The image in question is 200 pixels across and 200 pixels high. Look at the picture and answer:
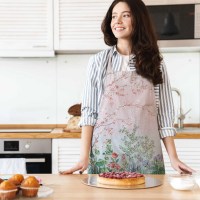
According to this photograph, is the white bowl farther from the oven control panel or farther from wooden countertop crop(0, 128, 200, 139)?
the oven control panel

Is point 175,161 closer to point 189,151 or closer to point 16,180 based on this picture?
point 16,180

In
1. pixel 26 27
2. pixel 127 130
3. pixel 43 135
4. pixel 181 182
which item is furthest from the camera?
pixel 26 27

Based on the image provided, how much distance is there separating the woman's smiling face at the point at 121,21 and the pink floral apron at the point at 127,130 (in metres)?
0.17

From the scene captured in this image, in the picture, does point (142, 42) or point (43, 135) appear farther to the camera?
point (43, 135)

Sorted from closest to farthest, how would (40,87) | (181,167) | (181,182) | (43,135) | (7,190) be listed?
1. (7,190)
2. (181,182)
3. (181,167)
4. (43,135)
5. (40,87)

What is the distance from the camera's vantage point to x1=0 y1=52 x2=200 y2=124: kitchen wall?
146 inches

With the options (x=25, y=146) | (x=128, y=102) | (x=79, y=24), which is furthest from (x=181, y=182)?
(x=79, y=24)

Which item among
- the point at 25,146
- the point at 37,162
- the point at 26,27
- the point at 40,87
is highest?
the point at 26,27

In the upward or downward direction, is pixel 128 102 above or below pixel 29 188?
above

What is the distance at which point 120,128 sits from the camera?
76.1 inches

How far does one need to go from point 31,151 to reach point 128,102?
4.42 feet

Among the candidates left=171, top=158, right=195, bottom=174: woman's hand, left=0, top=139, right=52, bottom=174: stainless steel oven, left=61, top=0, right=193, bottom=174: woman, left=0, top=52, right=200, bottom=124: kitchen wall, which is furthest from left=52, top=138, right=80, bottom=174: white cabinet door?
left=171, top=158, right=195, bottom=174: woman's hand

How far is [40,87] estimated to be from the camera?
3.72 meters

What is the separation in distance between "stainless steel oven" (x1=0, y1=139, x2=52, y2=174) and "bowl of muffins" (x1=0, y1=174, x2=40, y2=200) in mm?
1698
